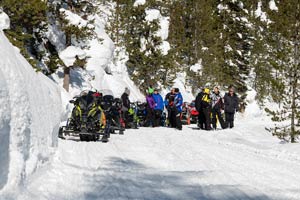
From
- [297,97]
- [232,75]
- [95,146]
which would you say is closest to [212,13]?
[232,75]

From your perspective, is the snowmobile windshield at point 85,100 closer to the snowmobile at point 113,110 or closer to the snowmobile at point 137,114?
the snowmobile at point 113,110

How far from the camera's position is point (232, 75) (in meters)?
39.8

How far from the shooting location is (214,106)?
1797cm

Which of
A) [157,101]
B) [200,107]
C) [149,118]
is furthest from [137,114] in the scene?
[200,107]

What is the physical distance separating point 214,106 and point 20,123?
1315 centimetres

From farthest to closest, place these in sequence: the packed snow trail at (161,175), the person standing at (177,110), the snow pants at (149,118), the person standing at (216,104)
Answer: the snow pants at (149,118) → the person standing at (216,104) → the person standing at (177,110) → the packed snow trail at (161,175)

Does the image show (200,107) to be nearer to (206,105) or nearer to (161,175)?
(206,105)

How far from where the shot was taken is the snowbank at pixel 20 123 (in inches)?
192

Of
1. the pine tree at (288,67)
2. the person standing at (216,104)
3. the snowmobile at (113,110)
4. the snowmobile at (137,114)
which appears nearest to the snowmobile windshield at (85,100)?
the snowmobile at (113,110)

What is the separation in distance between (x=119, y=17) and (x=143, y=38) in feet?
8.77

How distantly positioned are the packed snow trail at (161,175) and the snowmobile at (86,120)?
943 mm

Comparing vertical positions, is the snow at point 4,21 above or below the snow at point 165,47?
below

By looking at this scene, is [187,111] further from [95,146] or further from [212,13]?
[212,13]

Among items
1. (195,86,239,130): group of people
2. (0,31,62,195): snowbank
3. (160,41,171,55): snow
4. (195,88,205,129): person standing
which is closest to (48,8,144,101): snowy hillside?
(160,41,171,55): snow
